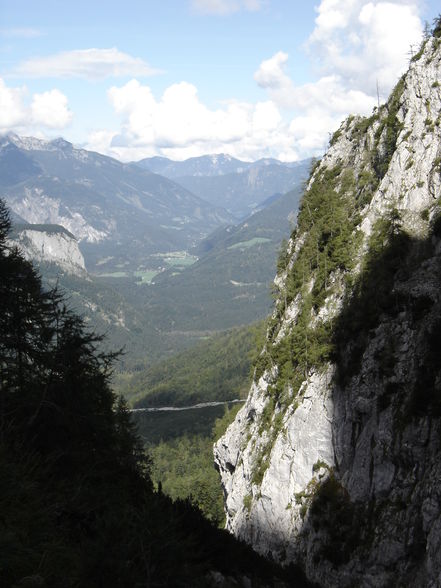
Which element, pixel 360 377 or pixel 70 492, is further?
pixel 360 377

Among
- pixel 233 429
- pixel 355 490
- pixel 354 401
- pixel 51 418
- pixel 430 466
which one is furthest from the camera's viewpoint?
pixel 233 429

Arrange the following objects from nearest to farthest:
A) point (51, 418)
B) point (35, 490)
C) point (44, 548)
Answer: point (44, 548) < point (35, 490) < point (51, 418)

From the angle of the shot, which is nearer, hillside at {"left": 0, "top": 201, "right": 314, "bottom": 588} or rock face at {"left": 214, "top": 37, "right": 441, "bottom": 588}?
hillside at {"left": 0, "top": 201, "right": 314, "bottom": 588}

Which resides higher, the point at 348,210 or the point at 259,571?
the point at 348,210

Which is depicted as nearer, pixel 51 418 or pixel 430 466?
pixel 51 418

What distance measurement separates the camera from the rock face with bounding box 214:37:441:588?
Result: 26.2 metres

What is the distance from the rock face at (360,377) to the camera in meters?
26.2

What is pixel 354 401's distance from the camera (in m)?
35.0

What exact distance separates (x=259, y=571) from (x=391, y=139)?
4442cm

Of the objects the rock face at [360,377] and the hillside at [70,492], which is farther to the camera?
the rock face at [360,377]

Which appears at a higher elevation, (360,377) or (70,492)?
(70,492)

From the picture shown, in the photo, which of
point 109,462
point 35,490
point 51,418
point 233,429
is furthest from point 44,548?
point 233,429

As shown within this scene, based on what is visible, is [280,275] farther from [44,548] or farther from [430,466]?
[44,548]

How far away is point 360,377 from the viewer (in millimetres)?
34906
